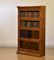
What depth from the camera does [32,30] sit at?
4.16 metres

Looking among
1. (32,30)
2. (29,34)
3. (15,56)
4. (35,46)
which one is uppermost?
(32,30)

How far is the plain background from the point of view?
15.6ft

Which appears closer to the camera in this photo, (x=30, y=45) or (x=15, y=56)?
(x=15, y=56)

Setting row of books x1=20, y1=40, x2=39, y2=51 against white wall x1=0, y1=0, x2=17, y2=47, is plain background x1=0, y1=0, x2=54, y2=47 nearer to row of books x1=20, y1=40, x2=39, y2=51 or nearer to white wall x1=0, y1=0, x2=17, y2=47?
white wall x1=0, y1=0, x2=17, y2=47

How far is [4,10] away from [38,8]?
130cm

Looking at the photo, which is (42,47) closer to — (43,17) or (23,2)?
(43,17)

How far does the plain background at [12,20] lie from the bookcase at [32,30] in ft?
1.99

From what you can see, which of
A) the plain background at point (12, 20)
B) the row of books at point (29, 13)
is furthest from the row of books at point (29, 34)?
the plain background at point (12, 20)

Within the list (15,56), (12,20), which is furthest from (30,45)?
(12,20)

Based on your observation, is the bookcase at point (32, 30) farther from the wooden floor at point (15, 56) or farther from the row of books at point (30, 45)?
the wooden floor at point (15, 56)

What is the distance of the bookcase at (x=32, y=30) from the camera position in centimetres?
401

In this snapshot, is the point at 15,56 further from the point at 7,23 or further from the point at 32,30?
the point at 7,23

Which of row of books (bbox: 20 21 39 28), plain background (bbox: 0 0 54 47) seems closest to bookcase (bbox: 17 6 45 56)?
row of books (bbox: 20 21 39 28)

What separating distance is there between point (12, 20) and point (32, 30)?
38.4 inches
